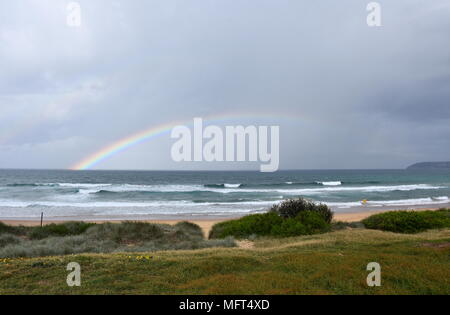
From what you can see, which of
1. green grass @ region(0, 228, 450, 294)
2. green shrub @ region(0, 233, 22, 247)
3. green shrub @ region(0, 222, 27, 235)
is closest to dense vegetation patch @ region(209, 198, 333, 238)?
green grass @ region(0, 228, 450, 294)

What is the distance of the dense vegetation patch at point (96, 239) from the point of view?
500 inches

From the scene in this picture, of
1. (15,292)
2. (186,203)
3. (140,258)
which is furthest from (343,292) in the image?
(186,203)

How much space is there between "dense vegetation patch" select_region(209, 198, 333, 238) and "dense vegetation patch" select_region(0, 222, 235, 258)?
1836 mm

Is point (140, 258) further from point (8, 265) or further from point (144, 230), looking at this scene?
point (144, 230)

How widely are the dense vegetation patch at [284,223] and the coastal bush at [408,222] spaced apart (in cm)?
272

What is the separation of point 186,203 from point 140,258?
1346 inches

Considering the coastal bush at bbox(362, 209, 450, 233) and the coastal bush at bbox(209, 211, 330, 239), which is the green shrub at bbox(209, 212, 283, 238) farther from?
the coastal bush at bbox(362, 209, 450, 233)

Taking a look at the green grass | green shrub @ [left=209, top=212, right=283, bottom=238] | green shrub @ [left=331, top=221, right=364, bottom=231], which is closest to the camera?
the green grass

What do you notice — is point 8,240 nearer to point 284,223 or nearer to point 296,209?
point 284,223

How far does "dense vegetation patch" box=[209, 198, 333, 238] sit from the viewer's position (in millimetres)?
16188

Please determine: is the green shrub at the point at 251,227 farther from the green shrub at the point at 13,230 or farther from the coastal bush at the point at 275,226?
the green shrub at the point at 13,230

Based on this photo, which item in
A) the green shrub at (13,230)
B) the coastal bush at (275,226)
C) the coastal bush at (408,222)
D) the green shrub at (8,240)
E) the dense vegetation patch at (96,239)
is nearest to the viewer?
the dense vegetation patch at (96,239)

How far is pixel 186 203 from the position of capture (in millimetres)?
42688

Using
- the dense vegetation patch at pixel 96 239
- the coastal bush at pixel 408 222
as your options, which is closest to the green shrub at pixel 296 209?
the coastal bush at pixel 408 222
